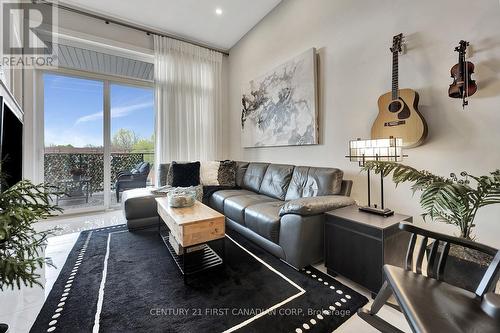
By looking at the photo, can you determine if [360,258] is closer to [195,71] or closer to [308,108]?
[308,108]

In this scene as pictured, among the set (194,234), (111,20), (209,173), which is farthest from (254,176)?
(111,20)

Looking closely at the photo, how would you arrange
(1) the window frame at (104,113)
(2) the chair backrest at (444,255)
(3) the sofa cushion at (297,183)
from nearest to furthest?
(2) the chair backrest at (444,255)
(3) the sofa cushion at (297,183)
(1) the window frame at (104,113)

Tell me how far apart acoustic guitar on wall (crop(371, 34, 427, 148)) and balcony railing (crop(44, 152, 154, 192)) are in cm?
393

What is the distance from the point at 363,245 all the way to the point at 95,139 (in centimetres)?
436

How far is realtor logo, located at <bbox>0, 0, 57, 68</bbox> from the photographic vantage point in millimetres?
2855

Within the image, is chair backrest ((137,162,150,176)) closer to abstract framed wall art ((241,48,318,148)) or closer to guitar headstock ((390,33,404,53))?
abstract framed wall art ((241,48,318,148))

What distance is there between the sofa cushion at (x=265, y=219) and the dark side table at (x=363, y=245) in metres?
0.46

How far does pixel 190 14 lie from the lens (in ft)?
11.3

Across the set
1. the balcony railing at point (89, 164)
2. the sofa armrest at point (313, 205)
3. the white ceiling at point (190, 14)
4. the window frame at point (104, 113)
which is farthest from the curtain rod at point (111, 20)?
the sofa armrest at point (313, 205)

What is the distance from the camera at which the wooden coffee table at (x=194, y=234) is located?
174 centimetres

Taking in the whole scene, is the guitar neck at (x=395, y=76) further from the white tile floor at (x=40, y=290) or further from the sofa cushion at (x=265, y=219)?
the white tile floor at (x=40, y=290)

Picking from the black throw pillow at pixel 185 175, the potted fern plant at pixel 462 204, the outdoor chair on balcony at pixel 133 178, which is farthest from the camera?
the outdoor chair on balcony at pixel 133 178

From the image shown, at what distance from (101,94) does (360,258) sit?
4.60 m

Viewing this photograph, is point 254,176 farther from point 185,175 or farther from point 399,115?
point 399,115
